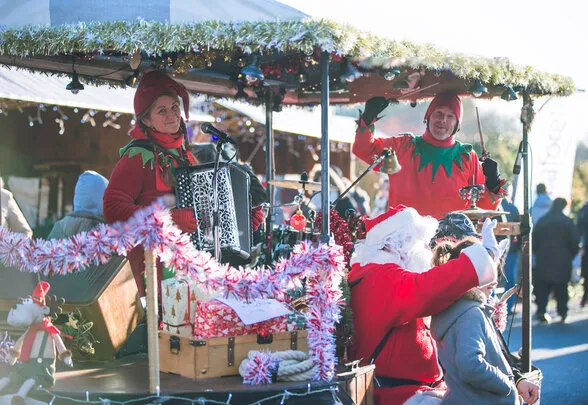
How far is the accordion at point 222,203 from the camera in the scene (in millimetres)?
4715

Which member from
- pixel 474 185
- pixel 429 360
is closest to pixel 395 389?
pixel 429 360

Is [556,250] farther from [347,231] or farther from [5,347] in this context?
[5,347]

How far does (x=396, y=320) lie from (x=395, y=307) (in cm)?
7

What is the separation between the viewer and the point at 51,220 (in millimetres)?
11508

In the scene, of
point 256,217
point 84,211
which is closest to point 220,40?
point 256,217

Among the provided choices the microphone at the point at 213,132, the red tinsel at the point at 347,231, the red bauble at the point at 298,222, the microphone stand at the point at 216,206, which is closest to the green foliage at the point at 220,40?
the microphone at the point at 213,132

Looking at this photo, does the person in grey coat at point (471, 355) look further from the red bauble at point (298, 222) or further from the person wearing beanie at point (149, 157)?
the red bauble at point (298, 222)

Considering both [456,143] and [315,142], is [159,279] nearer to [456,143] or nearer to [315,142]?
[456,143]

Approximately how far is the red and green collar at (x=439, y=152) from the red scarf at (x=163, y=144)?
201cm

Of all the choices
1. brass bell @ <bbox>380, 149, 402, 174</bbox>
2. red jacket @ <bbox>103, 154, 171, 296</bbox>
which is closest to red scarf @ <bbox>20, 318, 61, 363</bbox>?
red jacket @ <bbox>103, 154, 171, 296</bbox>

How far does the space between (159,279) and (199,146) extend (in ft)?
6.28

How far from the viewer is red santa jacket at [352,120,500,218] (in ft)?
20.3

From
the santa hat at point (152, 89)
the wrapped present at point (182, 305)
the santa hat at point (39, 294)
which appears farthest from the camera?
the santa hat at point (152, 89)

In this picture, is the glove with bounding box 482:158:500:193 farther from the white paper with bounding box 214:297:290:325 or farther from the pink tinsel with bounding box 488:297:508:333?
the white paper with bounding box 214:297:290:325
